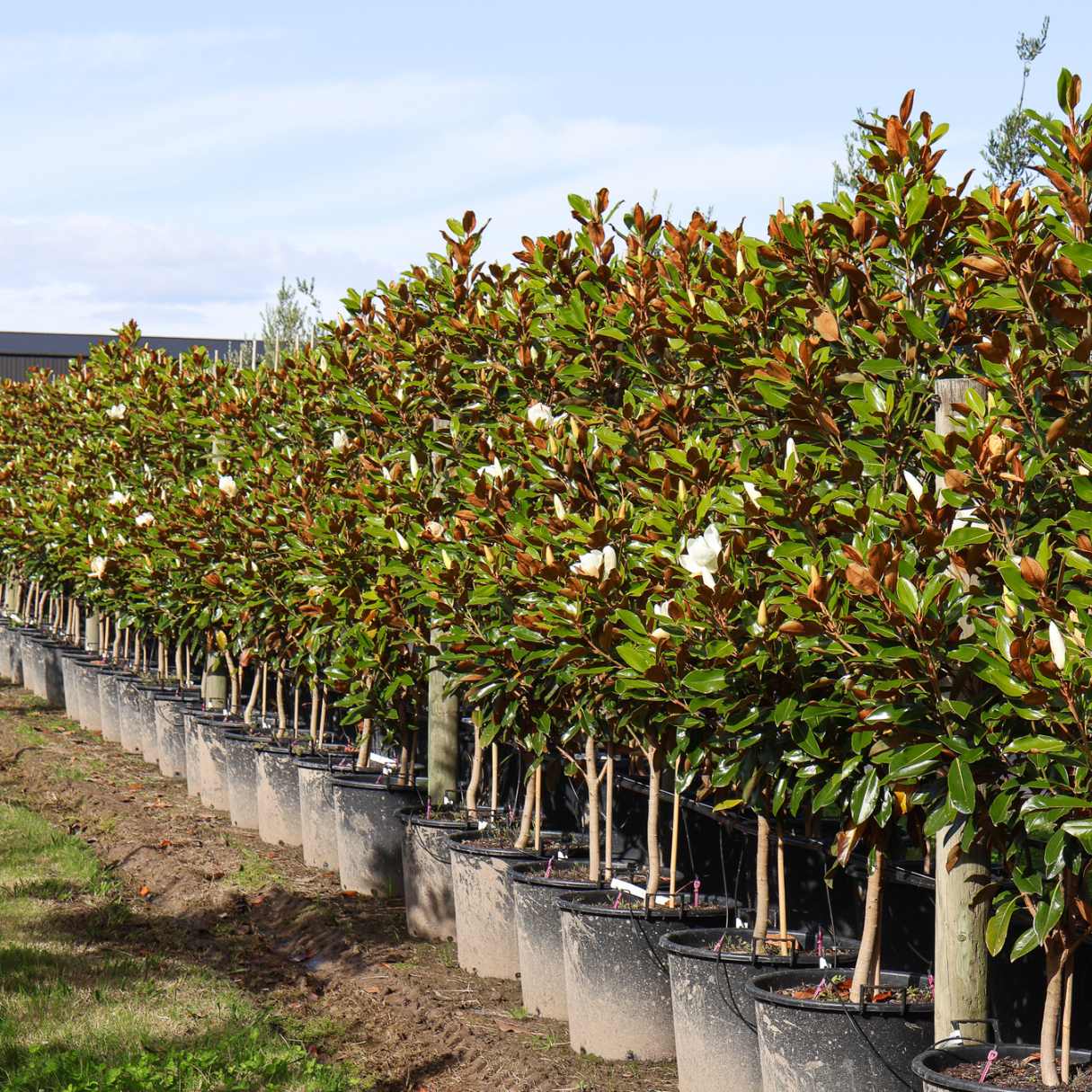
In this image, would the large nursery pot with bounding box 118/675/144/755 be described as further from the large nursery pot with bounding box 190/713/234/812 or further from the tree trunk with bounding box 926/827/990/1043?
the tree trunk with bounding box 926/827/990/1043

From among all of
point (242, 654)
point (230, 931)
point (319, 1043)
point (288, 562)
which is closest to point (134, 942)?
point (230, 931)

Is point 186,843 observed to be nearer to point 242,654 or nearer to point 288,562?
point 242,654

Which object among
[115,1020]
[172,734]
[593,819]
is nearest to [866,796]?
[593,819]

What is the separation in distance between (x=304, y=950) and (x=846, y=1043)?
3.13 m

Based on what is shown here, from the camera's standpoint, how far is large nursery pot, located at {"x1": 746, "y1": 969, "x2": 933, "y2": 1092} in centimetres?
306

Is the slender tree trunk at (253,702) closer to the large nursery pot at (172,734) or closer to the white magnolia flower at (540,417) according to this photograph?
the large nursery pot at (172,734)

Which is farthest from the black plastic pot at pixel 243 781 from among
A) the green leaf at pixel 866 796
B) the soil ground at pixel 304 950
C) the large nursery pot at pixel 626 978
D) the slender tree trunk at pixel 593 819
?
the green leaf at pixel 866 796

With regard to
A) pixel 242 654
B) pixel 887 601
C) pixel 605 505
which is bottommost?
pixel 242 654

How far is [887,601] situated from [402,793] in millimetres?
4264

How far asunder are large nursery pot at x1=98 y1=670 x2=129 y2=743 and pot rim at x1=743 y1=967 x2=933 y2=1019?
869 centimetres

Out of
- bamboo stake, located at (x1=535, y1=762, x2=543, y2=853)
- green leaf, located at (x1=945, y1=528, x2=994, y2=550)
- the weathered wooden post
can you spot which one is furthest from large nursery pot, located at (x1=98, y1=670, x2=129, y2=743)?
green leaf, located at (x1=945, y1=528, x2=994, y2=550)

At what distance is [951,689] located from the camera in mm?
2670

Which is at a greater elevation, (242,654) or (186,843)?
(242,654)

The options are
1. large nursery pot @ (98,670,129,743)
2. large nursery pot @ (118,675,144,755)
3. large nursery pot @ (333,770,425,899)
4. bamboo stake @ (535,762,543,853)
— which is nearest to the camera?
bamboo stake @ (535,762,543,853)
